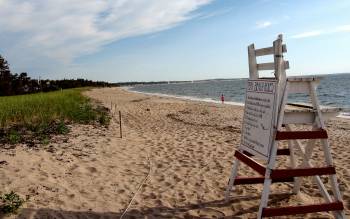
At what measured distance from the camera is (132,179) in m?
6.84

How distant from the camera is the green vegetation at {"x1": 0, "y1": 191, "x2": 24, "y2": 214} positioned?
191 inches

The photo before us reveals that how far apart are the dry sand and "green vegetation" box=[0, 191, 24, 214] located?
0.11 m

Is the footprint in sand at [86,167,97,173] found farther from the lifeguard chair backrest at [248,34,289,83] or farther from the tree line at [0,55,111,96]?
the tree line at [0,55,111,96]

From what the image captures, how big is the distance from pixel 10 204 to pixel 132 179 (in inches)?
93.3

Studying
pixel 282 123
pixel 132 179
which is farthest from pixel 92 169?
pixel 282 123

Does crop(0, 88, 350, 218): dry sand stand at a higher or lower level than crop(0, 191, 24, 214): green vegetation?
lower

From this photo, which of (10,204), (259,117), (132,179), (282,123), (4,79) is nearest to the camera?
(282,123)

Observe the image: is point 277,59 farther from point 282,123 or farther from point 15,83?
point 15,83

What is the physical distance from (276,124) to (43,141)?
651cm

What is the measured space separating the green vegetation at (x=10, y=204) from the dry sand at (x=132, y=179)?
4.2 inches

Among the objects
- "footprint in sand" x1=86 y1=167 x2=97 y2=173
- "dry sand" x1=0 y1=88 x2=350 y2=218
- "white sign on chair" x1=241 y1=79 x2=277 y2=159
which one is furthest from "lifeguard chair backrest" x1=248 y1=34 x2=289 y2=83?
"footprint in sand" x1=86 y1=167 x2=97 y2=173

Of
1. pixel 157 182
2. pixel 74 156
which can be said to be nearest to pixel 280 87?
pixel 157 182

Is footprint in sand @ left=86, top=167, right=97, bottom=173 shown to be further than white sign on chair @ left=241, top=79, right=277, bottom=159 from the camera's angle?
Yes

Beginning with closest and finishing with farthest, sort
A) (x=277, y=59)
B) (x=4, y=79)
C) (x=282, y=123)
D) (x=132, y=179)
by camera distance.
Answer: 1. (x=277, y=59)
2. (x=282, y=123)
3. (x=132, y=179)
4. (x=4, y=79)
